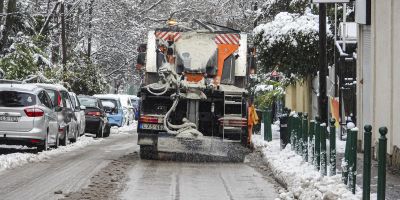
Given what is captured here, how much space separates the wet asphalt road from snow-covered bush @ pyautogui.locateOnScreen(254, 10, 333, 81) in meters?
9.32

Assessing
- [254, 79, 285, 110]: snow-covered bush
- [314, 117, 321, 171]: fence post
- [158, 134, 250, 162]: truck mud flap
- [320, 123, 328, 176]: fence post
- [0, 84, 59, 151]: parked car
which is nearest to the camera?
[320, 123, 328, 176]: fence post

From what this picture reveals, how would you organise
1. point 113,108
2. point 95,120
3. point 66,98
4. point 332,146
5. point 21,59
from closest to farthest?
point 332,146
point 66,98
point 95,120
point 21,59
point 113,108

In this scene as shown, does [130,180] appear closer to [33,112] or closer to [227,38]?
[33,112]

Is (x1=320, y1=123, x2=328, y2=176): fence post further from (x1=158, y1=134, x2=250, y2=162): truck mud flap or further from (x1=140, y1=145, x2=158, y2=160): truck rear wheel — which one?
(x1=140, y1=145, x2=158, y2=160): truck rear wheel

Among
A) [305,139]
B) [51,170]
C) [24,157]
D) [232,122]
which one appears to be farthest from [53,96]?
[305,139]

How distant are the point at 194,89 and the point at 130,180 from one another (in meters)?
4.91

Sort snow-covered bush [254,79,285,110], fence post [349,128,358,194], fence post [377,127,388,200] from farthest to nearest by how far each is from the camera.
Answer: snow-covered bush [254,79,285,110]
fence post [349,128,358,194]
fence post [377,127,388,200]

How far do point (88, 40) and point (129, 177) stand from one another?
4009 centimetres

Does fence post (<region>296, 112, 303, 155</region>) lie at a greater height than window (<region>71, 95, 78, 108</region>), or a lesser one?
lesser

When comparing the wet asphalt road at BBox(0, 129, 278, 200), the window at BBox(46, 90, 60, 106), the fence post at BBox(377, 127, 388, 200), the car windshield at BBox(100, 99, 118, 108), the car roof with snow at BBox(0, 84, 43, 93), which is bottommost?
the wet asphalt road at BBox(0, 129, 278, 200)

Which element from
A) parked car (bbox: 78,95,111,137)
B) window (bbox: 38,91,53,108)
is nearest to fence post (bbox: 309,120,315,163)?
window (bbox: 38,91,53,108)

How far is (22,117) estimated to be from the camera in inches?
723

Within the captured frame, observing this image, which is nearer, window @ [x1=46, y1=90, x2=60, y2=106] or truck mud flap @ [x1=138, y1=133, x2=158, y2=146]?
truck mud flap @ [x1=138, y1=133, x2=158, y2=146]

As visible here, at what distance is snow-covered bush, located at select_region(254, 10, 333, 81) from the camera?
2594cm
